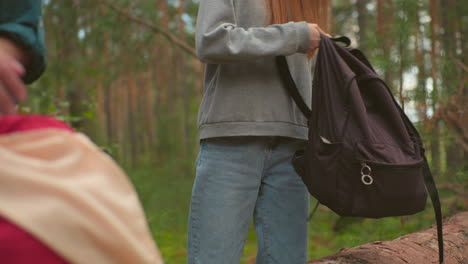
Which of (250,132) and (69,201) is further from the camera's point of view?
(250,132)

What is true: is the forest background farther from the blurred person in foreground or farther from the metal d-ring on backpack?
the blurred person in foreground

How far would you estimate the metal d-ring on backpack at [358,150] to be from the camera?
152 cm

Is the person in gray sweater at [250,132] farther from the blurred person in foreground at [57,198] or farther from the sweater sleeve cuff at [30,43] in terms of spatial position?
the blurred person in foreground at [57,198]

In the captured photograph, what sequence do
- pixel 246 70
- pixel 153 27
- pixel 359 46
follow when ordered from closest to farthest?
pixel 246 70, pixel 153 27, pixel 359 46

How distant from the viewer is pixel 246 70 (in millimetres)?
1767

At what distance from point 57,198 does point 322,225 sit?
5008mm

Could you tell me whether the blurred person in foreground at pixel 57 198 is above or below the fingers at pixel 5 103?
below

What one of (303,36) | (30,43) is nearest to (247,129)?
(303,36)

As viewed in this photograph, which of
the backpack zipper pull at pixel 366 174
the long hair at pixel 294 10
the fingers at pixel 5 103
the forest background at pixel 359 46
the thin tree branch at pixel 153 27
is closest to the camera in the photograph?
the fingers at pixel 5 103

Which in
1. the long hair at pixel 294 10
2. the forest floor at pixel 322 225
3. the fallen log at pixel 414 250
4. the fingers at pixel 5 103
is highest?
the long hair at pixel 294 10

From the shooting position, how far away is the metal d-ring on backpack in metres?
1.52

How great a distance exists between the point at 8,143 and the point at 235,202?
108cm

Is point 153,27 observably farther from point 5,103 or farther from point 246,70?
point 5,103

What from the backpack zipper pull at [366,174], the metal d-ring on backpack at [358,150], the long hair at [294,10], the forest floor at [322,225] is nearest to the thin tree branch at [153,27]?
the forest floor at [322,225]
